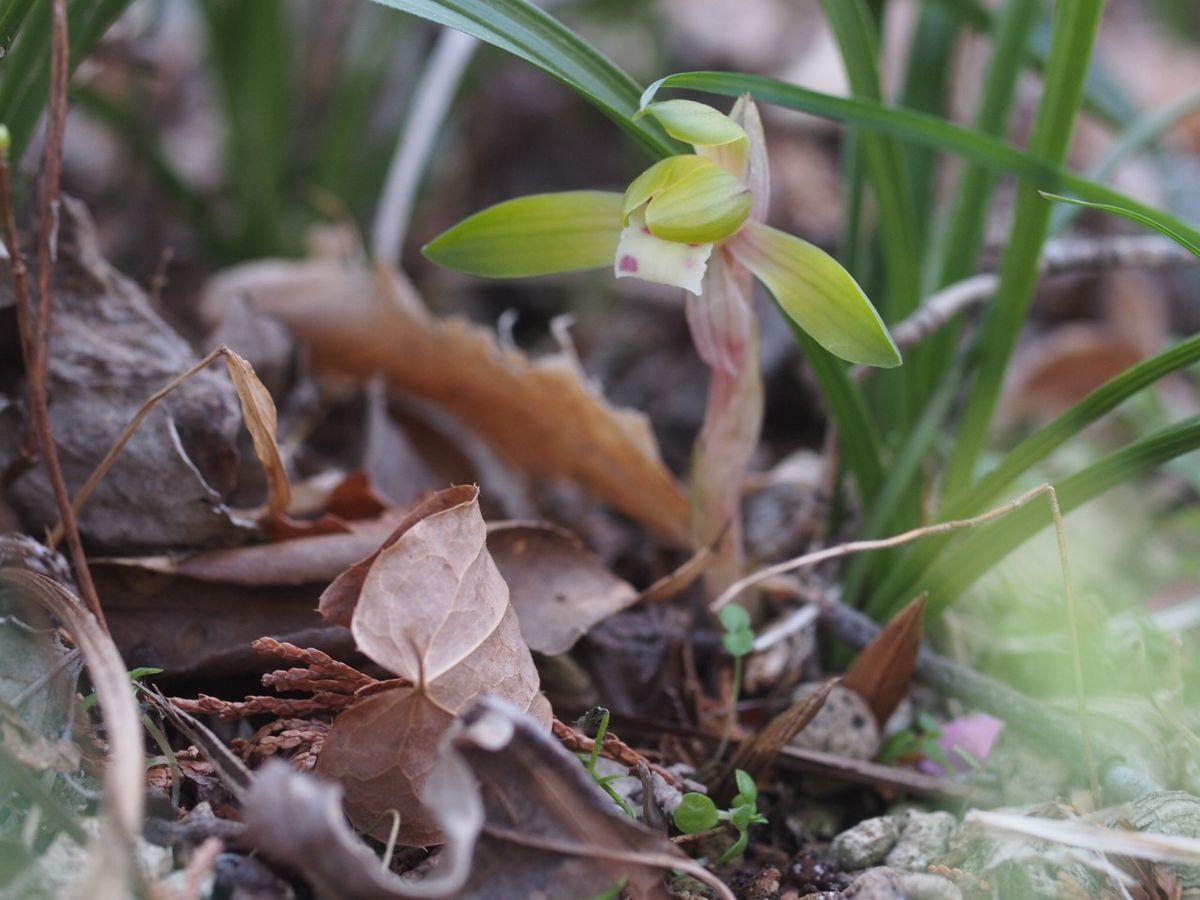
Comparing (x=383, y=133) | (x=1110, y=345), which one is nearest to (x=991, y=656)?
(x=1110, y=345)

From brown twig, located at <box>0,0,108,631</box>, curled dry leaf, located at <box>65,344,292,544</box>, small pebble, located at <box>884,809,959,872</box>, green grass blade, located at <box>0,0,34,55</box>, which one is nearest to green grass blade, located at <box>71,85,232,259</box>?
green grass blade, located at <box>0,0,34,55</box>

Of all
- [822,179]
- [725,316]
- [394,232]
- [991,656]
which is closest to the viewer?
[725,316]

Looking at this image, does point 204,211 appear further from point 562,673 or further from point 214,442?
point 562,673

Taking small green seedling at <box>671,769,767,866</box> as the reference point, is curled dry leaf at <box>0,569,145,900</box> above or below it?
above

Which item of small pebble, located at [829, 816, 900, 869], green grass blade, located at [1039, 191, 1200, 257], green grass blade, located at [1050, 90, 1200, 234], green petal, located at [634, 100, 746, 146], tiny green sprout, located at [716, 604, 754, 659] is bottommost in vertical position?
small pebble, located at [829, 816, 900, 869]

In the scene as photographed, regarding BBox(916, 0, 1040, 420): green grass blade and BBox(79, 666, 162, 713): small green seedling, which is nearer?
BBox(79, 666, 162, 713): small green seedling

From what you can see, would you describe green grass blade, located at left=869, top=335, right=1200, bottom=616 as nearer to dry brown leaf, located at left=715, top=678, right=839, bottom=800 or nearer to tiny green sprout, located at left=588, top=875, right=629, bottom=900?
dry brown leaf, located at left=715, top=678, right=839, bottom=800

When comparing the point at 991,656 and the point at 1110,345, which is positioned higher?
the point at 1110,345
